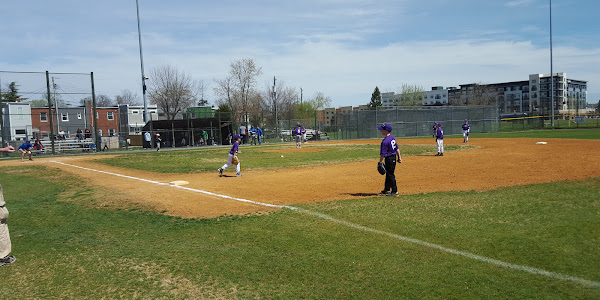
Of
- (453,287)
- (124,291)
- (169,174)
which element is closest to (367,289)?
(453,287)

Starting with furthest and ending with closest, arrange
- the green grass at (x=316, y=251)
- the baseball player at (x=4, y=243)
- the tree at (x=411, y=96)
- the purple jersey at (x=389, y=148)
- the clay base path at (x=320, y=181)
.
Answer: the tree at (x=411, y=96) < the purple jersey at (x=389, y=148) < the clay base path at (x=320, y=181) < the baseball player at (x=4, y=243) < the green grass at (x=316, y=251)

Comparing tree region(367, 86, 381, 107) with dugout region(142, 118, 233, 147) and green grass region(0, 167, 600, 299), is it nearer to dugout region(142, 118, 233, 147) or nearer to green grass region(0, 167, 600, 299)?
dugout region(142, 118, 233, 147)

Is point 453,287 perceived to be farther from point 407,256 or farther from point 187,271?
point 187,271

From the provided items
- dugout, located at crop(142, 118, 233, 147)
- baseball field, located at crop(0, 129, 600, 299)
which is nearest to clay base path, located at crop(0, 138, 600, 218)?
baseball field, located at crop(0, 129, 600, 299)

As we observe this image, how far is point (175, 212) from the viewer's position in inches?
365

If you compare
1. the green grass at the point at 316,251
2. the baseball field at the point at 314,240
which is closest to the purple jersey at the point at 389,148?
the baseball field at the point at 314,240

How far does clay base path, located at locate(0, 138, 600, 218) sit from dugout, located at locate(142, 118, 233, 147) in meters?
26.1

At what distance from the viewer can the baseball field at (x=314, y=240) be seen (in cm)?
482

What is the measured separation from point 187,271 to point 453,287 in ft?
11.1

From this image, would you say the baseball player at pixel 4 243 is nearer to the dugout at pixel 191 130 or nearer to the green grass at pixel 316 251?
the green grass at pixel 316 251

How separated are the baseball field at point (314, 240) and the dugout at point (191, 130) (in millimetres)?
32041

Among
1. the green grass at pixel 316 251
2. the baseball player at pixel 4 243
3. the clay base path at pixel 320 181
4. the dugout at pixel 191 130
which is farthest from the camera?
the dugout at pixel 191 130

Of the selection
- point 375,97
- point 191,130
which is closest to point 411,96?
point 375,97

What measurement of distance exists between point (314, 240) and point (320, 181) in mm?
7339
